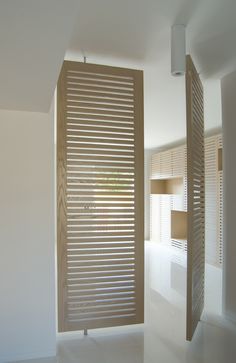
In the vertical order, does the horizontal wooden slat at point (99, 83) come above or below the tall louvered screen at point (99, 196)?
above

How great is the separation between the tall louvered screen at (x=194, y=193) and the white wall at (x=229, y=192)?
390 millimetres

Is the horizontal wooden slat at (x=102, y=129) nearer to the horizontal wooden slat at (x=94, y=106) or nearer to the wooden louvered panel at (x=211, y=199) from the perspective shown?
the horizontal wooden slat at (x=94, y=106)

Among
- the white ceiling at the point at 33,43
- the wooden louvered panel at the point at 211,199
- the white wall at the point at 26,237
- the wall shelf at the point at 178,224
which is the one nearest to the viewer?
the white ceiling at the point at 33,43

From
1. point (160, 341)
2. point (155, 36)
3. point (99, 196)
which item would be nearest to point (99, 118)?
point (99, 196)

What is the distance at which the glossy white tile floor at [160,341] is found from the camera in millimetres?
2398

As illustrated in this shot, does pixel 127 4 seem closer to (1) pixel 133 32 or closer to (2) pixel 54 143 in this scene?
(1) pixel 133 32

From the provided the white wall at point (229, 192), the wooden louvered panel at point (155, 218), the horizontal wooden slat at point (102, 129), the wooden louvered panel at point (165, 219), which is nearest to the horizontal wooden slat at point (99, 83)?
the horizontal wooden slat at point (102, 129)

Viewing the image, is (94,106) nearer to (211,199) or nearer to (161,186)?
(211,199)

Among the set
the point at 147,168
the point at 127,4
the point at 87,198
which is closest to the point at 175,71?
the point at 127,4

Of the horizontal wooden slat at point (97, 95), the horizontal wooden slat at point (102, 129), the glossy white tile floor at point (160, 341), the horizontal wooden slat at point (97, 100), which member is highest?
the horizontal wooden slat at point (97, 95)

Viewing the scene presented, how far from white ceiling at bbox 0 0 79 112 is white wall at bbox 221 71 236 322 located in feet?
6.69

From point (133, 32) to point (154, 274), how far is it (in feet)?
12.3

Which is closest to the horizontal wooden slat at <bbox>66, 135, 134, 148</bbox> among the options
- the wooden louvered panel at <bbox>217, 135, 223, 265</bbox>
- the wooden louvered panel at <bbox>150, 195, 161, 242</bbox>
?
the wooden louvered panel at <bbox>217, 135, 223, 265</bbox>

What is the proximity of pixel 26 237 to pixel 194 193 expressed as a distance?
1.48 m
